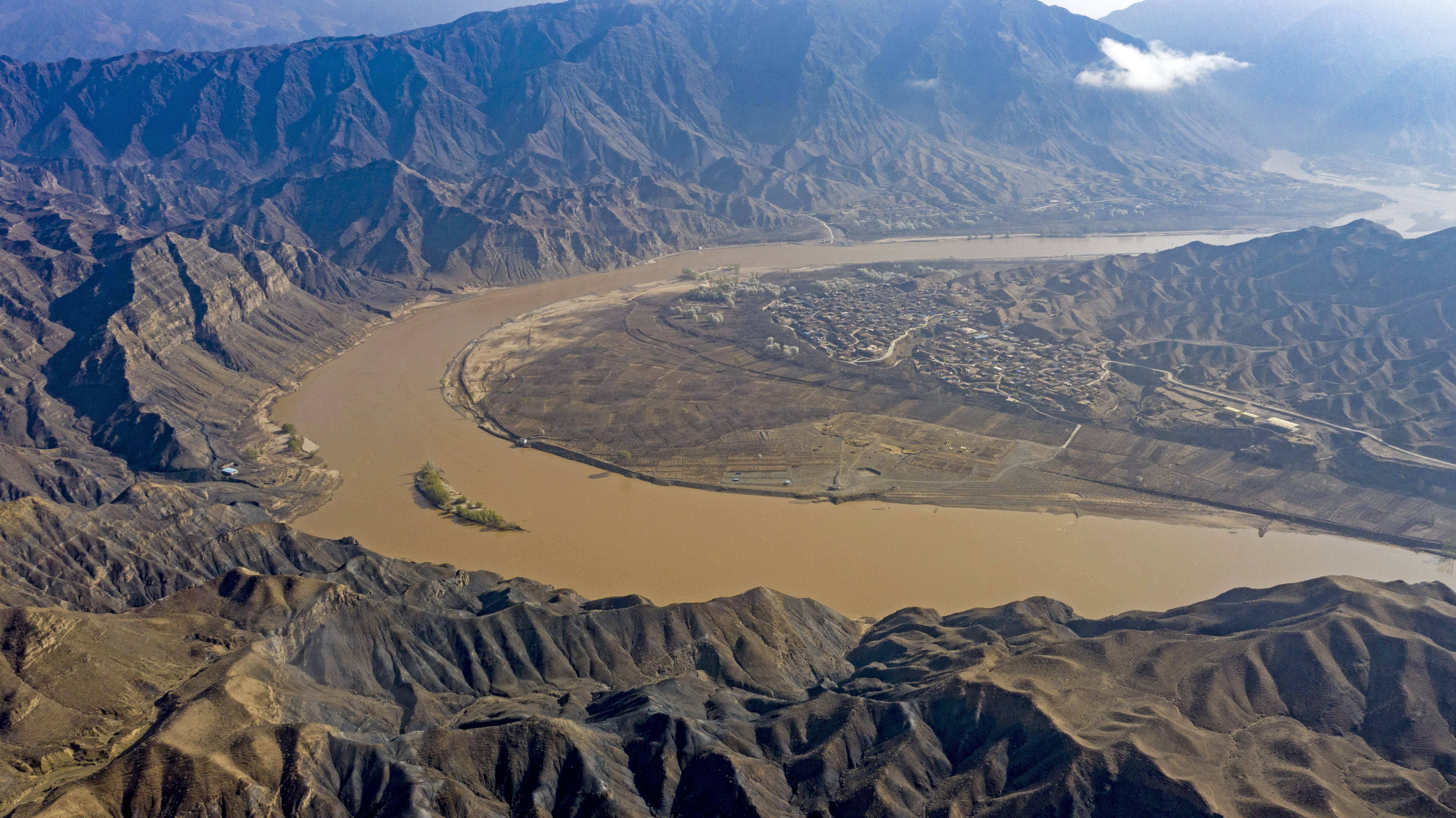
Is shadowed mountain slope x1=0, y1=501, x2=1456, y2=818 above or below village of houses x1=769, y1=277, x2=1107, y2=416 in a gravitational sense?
below

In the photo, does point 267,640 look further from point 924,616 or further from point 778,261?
point 778,261

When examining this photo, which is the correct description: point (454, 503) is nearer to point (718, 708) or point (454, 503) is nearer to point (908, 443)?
point (718, 708)

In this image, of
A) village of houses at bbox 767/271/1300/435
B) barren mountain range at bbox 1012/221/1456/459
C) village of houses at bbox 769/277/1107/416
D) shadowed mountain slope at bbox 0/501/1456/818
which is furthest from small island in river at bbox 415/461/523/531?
barren mountain range at bbox 1012/221/1456/459

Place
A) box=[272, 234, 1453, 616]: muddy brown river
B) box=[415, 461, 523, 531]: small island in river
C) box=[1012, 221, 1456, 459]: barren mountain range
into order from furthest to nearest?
box=[1012, 221, 1456, 459]: barren mountain range → box=[415, 461, 523, 531]: small island in river → box=[272, 234, 1453, 616]: muddy brown river

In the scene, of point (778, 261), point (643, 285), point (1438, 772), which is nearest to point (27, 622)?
point (1438, 772)

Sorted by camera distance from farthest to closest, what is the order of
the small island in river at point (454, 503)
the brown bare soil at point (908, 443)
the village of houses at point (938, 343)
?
the village of houses at point (938, 343) → the brown bare soil at point (908, 443) → the small island in river at point (454, 503)

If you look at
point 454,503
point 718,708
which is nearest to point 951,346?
point 454,503

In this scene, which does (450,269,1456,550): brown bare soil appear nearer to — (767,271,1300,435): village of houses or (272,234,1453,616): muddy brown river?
(767,271,1300,435): village of houses

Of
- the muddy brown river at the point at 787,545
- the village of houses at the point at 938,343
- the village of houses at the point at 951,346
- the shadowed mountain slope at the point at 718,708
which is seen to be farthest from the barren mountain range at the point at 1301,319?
the shadowed mountain slope at the point at 718,708

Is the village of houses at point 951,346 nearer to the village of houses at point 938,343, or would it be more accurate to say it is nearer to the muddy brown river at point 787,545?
the village of houses at point 938,343
